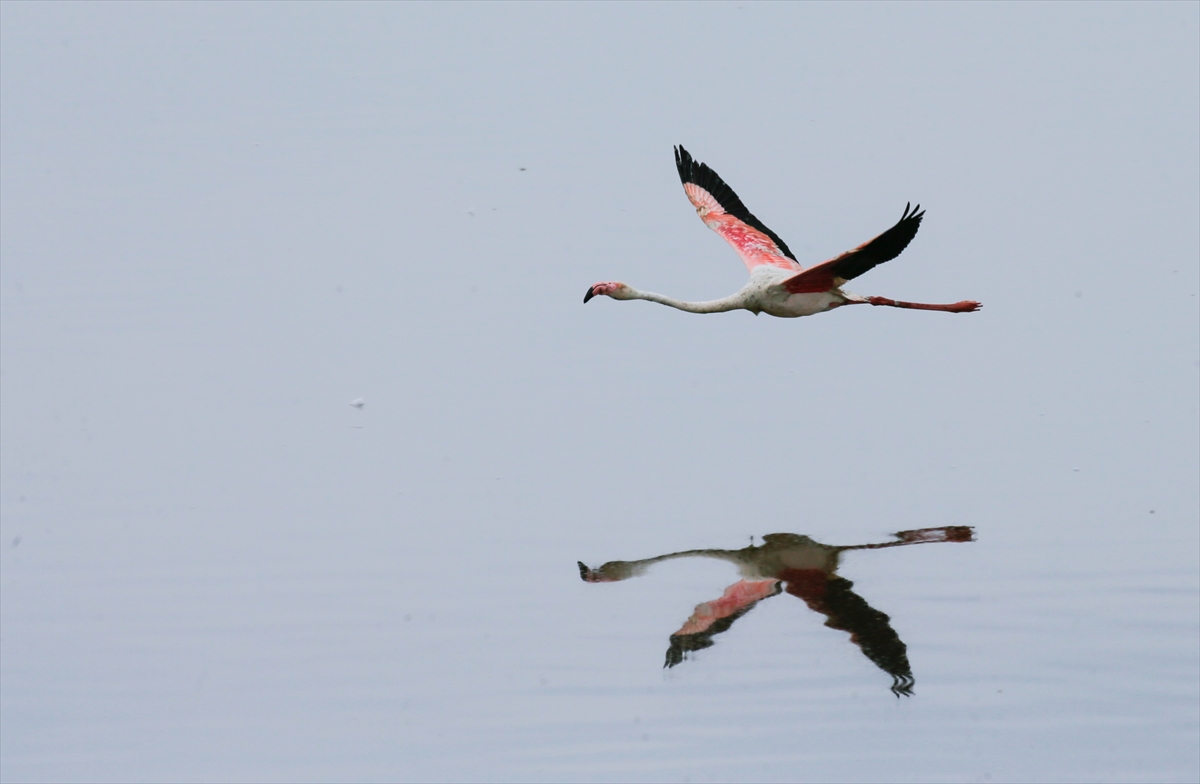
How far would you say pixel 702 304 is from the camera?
1320cm

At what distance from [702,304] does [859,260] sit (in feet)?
5.33

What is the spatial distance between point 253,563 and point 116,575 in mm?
746

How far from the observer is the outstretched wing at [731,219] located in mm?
13781

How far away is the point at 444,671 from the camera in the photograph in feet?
→ 31.4

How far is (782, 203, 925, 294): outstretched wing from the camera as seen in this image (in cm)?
1124

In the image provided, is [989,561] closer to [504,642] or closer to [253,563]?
[504,642]

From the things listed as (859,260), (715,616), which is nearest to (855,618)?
(715,616)

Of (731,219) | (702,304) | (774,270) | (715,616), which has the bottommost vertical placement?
(715,616)

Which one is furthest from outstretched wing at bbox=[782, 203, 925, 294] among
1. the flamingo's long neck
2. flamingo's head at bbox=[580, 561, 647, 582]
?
flamingo's head at bbox=[580, 561, 647, 582]

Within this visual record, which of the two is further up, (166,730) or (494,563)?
(494,563)

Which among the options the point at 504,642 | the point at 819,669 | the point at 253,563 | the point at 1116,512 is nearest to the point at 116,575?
the point at 253,563

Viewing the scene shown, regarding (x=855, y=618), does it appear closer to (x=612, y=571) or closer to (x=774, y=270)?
(x=612, y=571)

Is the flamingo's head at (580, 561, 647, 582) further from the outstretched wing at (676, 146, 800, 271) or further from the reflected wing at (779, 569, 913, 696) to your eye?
the outstretched wing at (676, 146, 800, 271)

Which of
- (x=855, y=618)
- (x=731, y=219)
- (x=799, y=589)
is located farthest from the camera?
(x=731, y=219)
